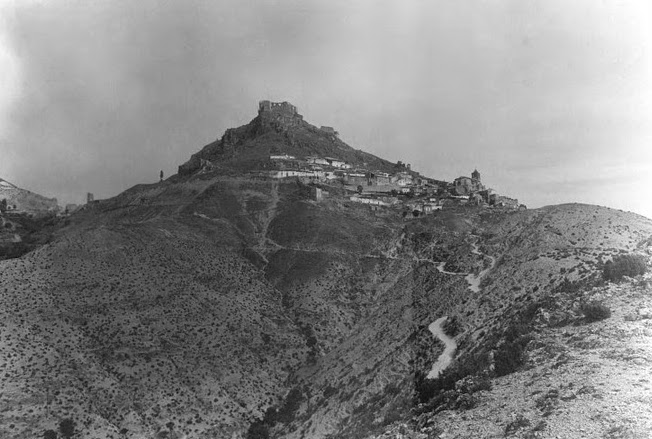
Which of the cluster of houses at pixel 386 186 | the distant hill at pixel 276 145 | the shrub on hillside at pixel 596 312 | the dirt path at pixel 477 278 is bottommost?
the shrub on hillside at pixel 596 312

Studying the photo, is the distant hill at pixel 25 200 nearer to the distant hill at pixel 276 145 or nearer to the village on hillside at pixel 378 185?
the distant hill at pixel 276 145

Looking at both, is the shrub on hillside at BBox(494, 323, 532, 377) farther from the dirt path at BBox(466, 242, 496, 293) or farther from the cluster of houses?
the cluster of houses

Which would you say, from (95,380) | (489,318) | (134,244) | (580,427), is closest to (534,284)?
(489,318)

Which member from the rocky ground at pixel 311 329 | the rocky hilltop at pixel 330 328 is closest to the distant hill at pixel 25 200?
the rocky hilltop at pixel 330 328

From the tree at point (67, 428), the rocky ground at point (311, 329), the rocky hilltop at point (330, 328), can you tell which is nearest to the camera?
the rocky ground at point (311, 329)

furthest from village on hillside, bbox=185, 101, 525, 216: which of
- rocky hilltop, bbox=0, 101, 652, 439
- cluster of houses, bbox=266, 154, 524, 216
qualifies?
rocky hilltop, bbox=0, 101, 652, 439

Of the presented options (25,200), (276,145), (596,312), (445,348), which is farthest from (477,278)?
(25,200)
